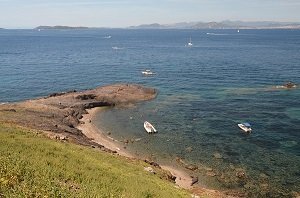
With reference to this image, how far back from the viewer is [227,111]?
3369 inches

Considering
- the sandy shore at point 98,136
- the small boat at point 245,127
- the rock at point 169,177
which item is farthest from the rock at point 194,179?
the small boat at point 245,127

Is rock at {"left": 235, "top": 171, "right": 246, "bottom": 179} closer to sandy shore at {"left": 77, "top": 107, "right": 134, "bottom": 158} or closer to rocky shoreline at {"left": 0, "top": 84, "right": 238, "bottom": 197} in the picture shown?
rocky shoreline at {"left": 0, "top": 84, "right": 238, "bottom": 197}

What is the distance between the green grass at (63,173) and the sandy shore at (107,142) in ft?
22.9

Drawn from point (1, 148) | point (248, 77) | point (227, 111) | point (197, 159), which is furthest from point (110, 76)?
point (1, 148)

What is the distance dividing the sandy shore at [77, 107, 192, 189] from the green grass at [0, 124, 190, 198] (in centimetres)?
698

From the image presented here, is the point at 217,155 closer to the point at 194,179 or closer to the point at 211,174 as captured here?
the point at 211,174

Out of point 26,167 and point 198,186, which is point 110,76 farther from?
point 26,167

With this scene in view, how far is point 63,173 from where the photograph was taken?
32750mm

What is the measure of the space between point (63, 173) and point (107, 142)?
3283cm

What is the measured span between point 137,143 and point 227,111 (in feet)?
95.2

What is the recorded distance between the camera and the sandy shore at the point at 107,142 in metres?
50.3

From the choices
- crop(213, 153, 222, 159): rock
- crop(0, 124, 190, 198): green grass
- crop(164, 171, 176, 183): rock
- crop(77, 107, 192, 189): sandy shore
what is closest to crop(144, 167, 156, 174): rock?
crop(0, 124, 190, 198): green grass

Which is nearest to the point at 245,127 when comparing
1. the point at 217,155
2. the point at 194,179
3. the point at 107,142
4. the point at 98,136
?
the point at 217,155

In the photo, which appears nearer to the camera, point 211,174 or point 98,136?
point 211,174
